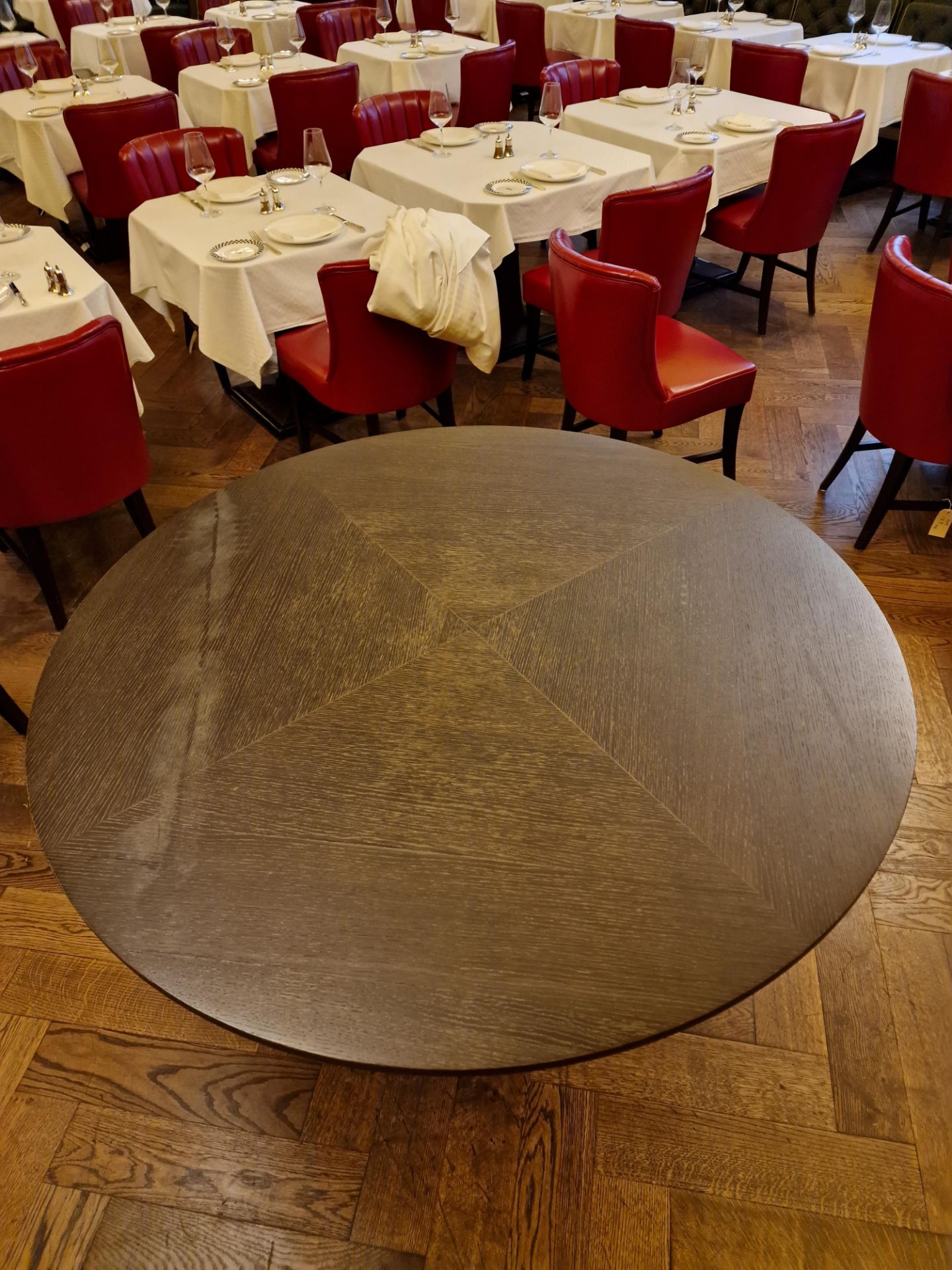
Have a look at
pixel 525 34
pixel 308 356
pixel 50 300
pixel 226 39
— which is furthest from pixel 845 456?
pixel 525 34

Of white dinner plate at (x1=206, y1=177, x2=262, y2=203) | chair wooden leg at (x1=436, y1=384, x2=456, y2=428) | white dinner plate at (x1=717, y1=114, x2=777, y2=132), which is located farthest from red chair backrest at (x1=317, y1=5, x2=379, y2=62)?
chair wooden leg at (x1=436, y1=384, x2=456, y2=428)

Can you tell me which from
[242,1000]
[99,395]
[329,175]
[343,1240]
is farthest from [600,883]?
[329,175]

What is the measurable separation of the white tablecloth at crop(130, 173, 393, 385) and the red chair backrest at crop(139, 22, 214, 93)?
2.58m

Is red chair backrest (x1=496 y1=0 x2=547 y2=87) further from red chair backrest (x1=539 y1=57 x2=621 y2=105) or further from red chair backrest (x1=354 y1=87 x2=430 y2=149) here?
red chair backrest (x1=354 y1=87 x2=430 y2=149)

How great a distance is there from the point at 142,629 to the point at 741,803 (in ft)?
2.79

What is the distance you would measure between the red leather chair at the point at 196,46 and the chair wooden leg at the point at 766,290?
3203 mm

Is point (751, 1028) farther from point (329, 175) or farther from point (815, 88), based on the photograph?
point (815, 88)

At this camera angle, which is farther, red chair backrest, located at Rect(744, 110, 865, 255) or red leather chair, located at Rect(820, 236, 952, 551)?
Answer: red chair backrest, located at Rect(744, 110, 865, 255)

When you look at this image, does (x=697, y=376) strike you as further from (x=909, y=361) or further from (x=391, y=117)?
(x=391, y=117)

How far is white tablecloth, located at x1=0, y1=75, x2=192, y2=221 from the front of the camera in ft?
Answer: 13.4

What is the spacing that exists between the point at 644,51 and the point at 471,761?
197 inches

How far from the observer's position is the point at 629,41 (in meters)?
4.82

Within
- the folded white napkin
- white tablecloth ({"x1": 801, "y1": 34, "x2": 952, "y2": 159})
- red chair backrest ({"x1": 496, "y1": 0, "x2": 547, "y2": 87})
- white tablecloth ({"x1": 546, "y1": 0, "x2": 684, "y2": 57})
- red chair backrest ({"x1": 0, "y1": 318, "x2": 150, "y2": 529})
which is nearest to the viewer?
red chair backrest ({"x1": 0, "y1": 318, "x2": 150, "y2": 529})

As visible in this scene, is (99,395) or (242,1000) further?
(99,395)
